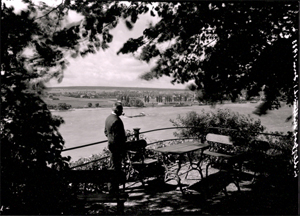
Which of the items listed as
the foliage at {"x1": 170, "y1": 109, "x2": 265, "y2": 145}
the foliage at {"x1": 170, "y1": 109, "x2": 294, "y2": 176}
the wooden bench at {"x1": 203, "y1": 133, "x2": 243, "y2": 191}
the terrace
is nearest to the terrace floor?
the terrace

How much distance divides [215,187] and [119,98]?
241 cm

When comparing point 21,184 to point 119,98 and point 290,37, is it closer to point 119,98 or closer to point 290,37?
point 119,98

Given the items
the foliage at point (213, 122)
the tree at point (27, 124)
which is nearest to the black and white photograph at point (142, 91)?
the tree at point (27, 124)

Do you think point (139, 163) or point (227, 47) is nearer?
point (227, 47)

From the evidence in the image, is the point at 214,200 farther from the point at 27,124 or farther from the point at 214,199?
the point at 27,124

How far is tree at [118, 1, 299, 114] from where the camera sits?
3.02 metres

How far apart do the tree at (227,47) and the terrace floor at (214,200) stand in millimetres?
1551

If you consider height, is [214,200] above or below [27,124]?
below

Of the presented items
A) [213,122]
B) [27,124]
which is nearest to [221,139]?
[213,122]

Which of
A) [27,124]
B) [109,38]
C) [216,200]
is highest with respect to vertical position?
[109,38]

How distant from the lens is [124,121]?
23.9 ft

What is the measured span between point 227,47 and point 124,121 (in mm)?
4372

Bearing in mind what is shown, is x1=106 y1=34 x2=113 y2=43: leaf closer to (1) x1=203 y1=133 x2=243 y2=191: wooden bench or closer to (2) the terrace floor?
(2) the terrace floor

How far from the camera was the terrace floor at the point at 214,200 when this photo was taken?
405cm
